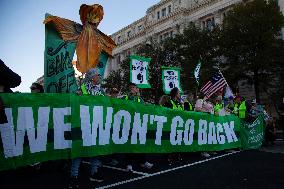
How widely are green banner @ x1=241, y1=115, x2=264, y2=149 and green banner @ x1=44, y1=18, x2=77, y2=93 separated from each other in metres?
5.95

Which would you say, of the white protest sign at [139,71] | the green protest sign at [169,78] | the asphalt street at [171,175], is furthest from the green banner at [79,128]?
the green protest sign at [169,78]

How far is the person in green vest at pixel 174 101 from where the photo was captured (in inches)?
321

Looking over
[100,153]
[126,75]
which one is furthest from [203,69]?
Answer: [100,153]

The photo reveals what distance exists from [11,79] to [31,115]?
1.57m

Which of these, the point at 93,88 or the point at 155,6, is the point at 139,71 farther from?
the point at 155,6

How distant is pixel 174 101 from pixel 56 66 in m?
2.94

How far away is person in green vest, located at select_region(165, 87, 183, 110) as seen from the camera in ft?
26.8

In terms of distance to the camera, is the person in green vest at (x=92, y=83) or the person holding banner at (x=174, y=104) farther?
the person holding banner at (x=174, y=104)

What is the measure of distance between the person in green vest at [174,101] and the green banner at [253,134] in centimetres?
354

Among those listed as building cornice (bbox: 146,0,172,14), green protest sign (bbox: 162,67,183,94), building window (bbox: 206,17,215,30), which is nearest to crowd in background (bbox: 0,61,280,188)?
green protest sign (bbox: 162,67,183,94)

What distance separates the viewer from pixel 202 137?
8875 millimetres

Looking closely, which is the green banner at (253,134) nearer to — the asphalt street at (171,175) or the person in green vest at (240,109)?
the person in green vest at (240,109)

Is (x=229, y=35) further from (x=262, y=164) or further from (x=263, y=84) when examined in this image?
(x=262, y=164)

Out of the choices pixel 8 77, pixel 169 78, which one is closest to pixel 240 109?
pixel 169 78
